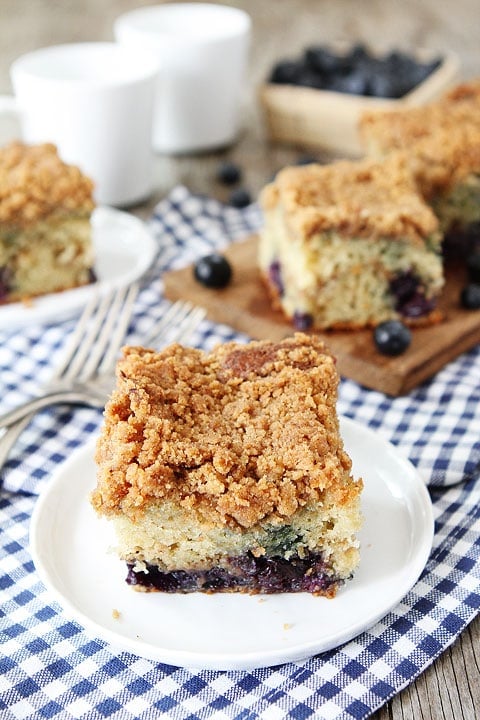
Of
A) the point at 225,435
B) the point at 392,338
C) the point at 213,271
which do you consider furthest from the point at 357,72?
the point at 225,435

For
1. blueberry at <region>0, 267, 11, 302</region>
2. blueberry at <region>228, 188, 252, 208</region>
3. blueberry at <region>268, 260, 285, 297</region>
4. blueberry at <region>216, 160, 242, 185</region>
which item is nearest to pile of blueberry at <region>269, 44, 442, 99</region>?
blueberry at <region>216, 160, 242, 185</region>

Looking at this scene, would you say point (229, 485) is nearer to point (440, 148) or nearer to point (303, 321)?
point (303, 321)

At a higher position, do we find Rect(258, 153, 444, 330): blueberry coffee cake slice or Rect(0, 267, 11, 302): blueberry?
Rect(258, 153, 444, 330): blueberry coffee cake slice

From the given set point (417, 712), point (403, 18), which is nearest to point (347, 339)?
point (417, 712)

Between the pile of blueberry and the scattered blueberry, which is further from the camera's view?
the pile of blueberry

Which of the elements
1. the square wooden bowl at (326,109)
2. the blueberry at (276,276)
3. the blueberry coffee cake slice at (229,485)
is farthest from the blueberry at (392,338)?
the square wooden bowl at (326,109)

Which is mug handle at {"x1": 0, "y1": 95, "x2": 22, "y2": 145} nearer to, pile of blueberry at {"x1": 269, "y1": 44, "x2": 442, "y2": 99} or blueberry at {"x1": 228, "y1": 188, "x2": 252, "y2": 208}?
blueberry at {"x1": 228, "y1": 188, "x2": 252, "y2": 208}

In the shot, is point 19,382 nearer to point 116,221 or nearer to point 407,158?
point 116,221
